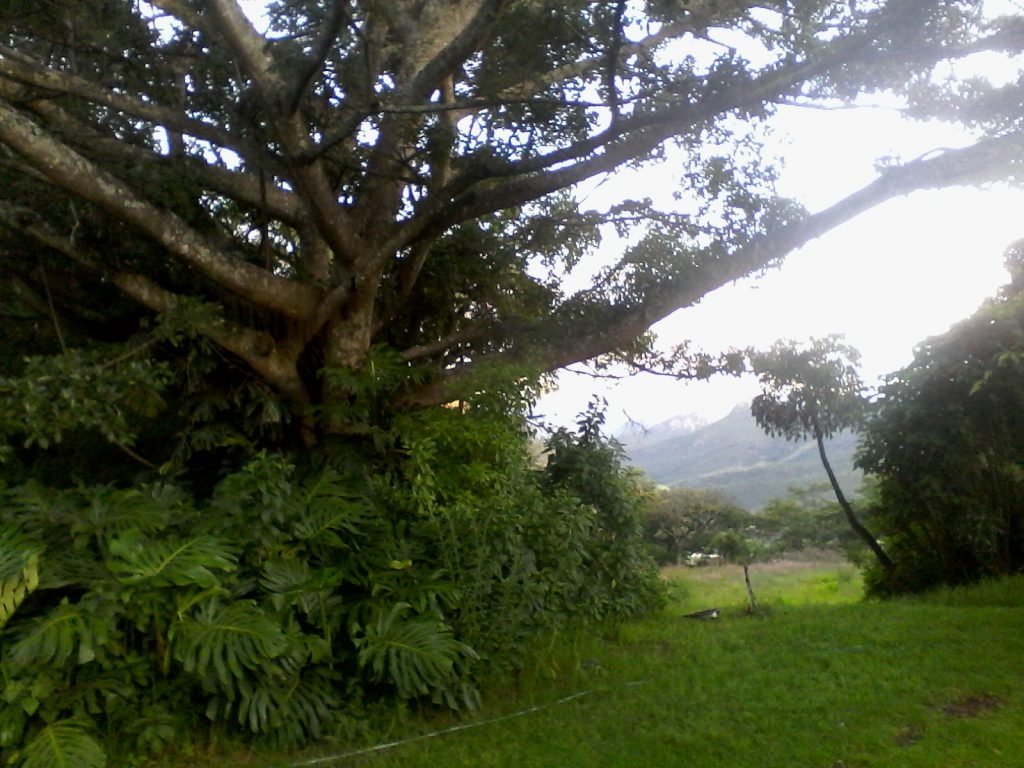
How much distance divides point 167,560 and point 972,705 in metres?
4.50

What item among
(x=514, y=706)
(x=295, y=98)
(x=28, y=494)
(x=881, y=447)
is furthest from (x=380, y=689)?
(x=881, y=447)

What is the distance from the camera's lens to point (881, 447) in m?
9.47

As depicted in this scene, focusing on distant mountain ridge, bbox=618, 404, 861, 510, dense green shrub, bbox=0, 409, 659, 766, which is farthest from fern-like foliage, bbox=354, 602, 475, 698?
distant mountain ridge, bbox=618, 404, 861, 510

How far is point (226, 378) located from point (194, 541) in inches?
112

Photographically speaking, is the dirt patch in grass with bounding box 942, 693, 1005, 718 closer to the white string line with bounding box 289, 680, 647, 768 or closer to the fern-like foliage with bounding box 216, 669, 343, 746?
the white string line with bounding box 289, 680, 647, 768

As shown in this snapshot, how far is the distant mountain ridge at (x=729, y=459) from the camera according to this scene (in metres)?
22.5

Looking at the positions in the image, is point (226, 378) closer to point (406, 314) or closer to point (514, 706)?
point (406, 314)

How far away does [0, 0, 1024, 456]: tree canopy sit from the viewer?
23.8 ft

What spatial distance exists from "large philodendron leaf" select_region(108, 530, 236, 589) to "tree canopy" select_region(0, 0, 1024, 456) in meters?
1.71

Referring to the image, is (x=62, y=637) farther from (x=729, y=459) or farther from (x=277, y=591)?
(x=729, y=459)

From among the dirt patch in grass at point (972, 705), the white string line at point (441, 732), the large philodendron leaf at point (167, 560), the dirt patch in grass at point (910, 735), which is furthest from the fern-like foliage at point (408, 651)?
the dirt patch in grass at point (972, 705)

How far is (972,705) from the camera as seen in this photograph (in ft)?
18.4

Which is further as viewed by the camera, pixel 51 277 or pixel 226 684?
pixel 51 277

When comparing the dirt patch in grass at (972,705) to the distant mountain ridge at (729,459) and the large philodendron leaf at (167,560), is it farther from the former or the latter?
the distant mountain ridge at (729,459)
